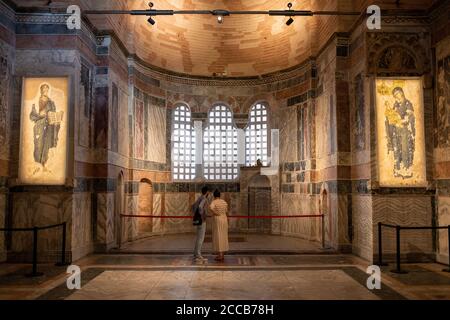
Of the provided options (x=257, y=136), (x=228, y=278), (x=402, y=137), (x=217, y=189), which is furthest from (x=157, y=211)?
(x=402, y=137)

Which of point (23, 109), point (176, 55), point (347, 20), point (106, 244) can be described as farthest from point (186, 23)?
point (106, 244)

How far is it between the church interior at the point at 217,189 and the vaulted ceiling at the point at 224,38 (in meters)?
0.26

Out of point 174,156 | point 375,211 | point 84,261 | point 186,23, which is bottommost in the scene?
point 84,261

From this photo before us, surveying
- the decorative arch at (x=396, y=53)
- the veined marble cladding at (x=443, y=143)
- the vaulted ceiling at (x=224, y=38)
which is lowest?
the veined marble cladding at (x=443, y=143)

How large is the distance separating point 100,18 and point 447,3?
9.60 meters

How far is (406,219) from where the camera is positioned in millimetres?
10266

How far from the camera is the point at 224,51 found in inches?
715

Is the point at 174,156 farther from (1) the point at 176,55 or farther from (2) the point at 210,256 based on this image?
(2) the point at 210,256

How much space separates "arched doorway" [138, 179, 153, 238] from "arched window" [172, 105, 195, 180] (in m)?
1.54

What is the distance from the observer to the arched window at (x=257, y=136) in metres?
17.8

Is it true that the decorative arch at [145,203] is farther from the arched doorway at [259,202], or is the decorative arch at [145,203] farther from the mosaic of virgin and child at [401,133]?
the mosaic of virgin and child at [401,133]

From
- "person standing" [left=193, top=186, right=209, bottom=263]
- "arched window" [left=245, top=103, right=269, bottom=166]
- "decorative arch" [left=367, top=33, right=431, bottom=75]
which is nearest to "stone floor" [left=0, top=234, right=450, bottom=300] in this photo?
"person standing" [left=193, top=186, right=209, bottom=263]

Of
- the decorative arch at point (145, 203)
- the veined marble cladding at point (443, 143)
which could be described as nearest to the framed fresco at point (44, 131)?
the decorative arch at point (145, 203)

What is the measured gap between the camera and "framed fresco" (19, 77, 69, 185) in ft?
33.6
